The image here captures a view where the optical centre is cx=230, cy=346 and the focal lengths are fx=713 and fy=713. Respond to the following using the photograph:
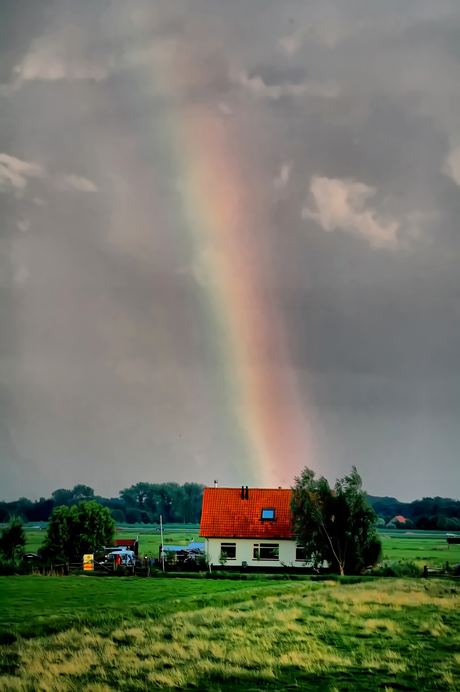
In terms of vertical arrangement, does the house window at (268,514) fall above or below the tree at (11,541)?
above

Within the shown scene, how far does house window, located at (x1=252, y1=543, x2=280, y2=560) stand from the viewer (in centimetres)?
4416

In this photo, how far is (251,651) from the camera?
592 inches

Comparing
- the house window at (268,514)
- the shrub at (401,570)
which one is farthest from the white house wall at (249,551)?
the shrub at (401,570)

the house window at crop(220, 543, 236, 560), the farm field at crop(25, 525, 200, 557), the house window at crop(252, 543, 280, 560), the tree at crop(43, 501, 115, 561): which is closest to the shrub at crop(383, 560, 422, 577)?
the house window at crop(252, 543, 280, 560)

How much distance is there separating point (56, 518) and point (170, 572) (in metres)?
7.45

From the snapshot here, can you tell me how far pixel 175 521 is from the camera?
126250mm

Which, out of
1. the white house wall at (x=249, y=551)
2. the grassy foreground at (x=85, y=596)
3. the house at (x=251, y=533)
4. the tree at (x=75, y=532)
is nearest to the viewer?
the grassy foreground at (x=85, y=596)

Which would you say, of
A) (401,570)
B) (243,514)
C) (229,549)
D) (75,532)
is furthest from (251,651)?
(243,514)

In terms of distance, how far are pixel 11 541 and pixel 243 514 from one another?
14.5 meters

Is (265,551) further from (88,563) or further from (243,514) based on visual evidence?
(88,563)

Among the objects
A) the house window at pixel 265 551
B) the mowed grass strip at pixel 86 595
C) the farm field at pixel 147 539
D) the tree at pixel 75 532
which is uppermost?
the tree at pixel 75 532

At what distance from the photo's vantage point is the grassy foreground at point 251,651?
12.3 m

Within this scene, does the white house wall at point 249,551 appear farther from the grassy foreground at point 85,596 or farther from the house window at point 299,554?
the grassy foreground at point 85,596

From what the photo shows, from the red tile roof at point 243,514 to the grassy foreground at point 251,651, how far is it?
2080cm
